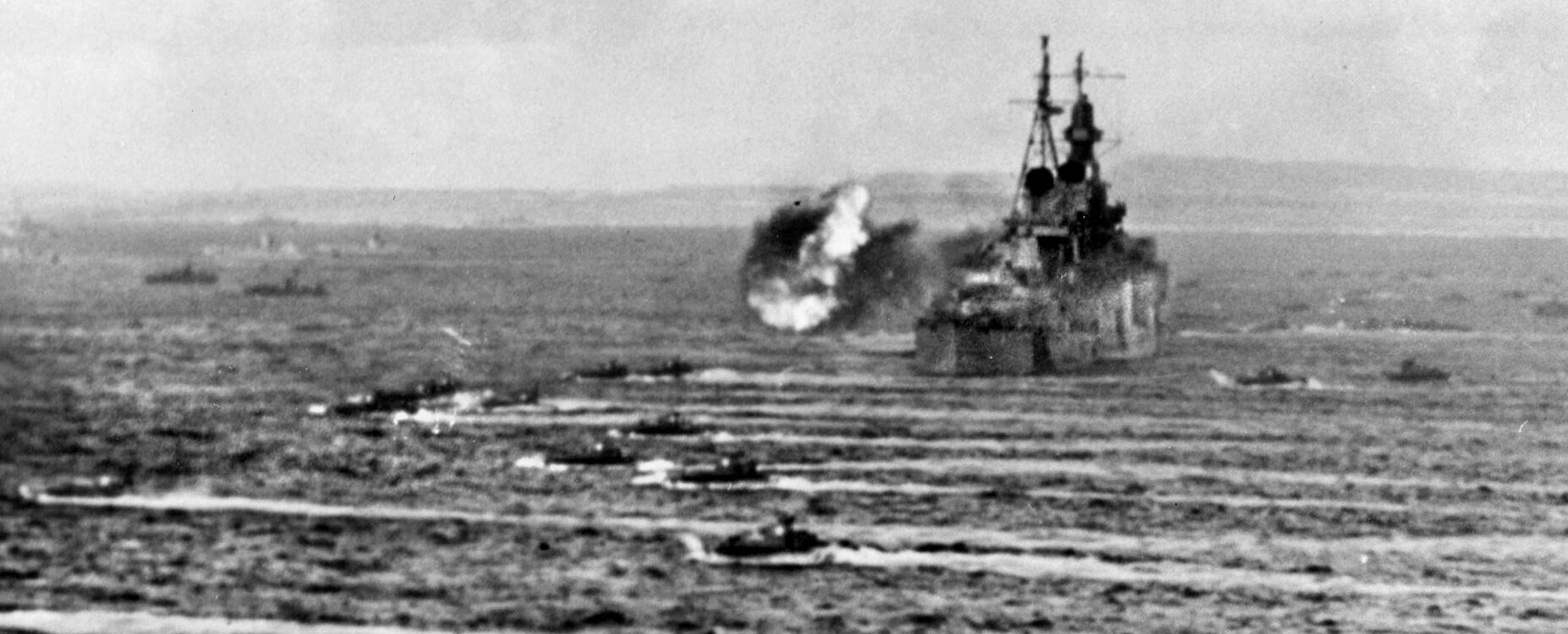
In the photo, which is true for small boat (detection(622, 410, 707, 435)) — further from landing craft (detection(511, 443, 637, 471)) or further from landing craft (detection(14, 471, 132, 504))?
landing craft (detection(14, 471, 132, 504))

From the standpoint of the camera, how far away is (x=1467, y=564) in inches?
2805

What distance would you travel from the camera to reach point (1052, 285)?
13100 centimetres

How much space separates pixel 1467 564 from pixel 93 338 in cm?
12026

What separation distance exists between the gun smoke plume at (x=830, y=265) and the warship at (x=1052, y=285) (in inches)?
942

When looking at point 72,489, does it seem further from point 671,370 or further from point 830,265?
point 830,265

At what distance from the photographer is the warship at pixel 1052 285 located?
130m

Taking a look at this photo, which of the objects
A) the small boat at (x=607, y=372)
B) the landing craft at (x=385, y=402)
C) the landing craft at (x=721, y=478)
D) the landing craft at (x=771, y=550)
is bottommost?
the landing craft at (x=771, y=550)

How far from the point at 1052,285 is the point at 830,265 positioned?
125ft

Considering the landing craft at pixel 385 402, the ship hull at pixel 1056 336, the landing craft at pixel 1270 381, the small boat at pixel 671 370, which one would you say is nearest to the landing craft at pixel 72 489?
the landing craft at pixel 385 402

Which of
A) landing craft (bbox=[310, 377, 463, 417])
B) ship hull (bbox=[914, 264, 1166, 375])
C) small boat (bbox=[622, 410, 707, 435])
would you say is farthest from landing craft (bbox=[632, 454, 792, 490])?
ship hull (bbox=[914, 264, 1166, 375])

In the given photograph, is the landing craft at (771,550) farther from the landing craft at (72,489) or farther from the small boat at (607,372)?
the small boat at (607,372)

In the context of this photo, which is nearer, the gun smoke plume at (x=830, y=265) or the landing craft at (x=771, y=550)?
the landing craft at (x=771, y=550)

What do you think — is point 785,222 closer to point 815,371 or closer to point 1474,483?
point 815,371

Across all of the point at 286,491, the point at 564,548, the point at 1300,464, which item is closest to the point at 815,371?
the point at 1300,464
